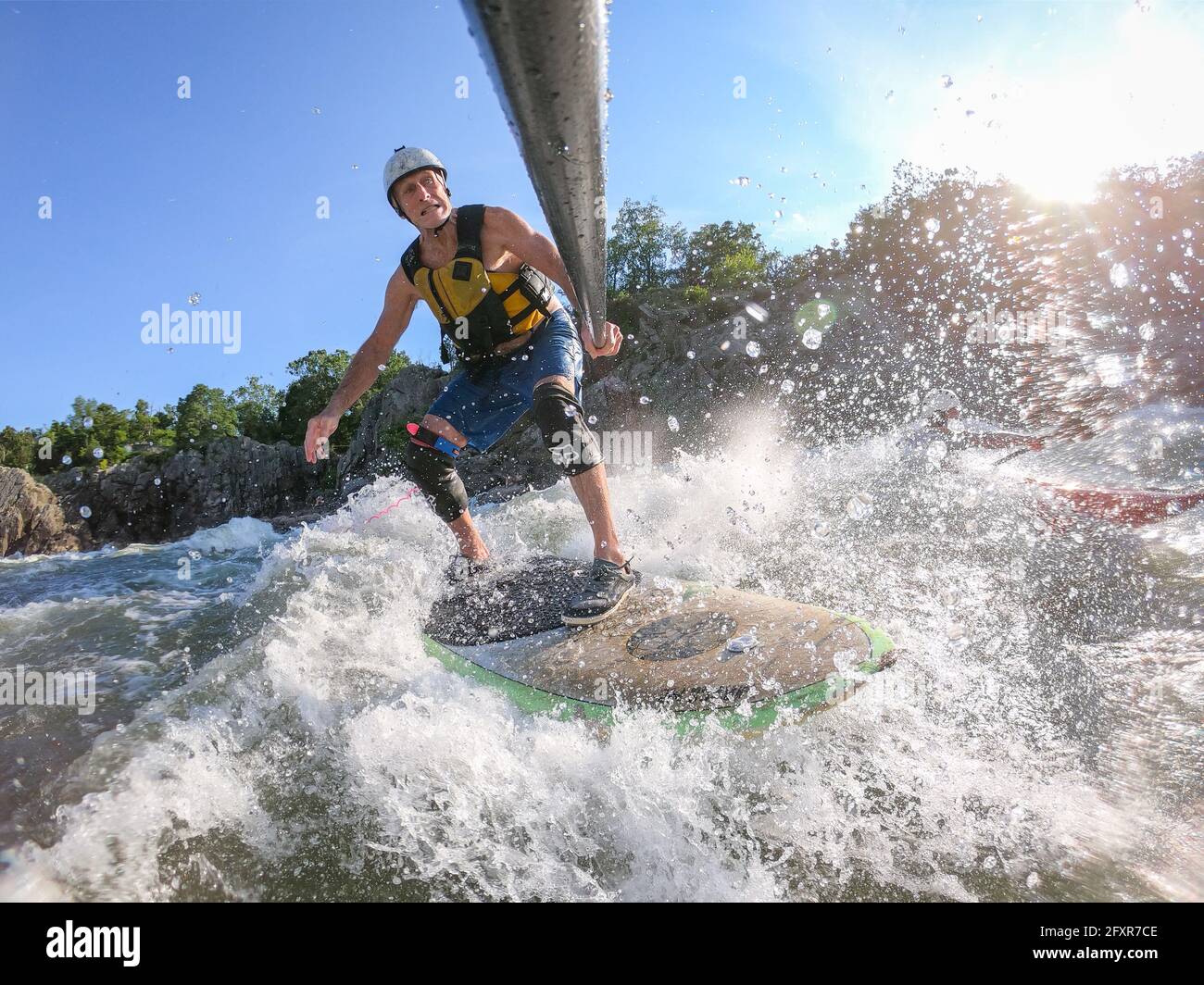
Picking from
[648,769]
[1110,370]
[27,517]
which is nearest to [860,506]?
[648,769]

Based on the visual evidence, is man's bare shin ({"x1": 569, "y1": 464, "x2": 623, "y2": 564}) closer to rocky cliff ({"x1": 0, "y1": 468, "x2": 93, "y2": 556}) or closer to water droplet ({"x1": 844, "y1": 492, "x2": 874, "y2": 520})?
water droplet ({"x1": 844, "y1": 492, "x2": 874, "y2": 520})

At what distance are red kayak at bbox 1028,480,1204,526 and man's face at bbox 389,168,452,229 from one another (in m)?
4.65

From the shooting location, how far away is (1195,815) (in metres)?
1.89

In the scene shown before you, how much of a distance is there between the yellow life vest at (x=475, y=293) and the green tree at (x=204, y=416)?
59.6 metres

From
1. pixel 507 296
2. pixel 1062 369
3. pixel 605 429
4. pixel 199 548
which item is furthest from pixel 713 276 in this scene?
pixel 507 296

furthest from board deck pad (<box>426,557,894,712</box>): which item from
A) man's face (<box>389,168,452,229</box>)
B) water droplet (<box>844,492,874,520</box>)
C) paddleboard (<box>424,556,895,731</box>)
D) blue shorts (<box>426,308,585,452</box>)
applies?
water droplet (<box>844,492,874,520</box>)

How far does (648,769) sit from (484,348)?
2.45 meters

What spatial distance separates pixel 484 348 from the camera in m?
3.57

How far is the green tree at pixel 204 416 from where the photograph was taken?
55.2m

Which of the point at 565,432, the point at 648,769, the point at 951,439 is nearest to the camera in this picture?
the point at 648,769

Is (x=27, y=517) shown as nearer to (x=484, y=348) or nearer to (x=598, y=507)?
(x=484, y=348)

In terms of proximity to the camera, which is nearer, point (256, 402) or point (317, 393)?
point (317, 393)

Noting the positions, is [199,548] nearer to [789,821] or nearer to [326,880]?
[326,880]
